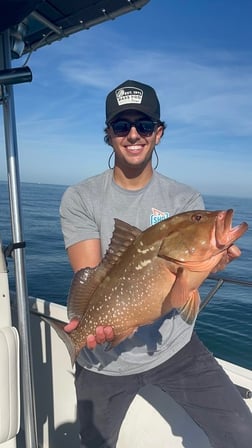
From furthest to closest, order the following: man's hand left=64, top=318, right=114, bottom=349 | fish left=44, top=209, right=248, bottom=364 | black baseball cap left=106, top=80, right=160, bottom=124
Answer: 1. black baseball cap left=106, top=80, right=160, bottom=124
2. man's hand left=64, top=318, right=114, bottom=349
3. fish left=44, top=209, right=248, bottom=364

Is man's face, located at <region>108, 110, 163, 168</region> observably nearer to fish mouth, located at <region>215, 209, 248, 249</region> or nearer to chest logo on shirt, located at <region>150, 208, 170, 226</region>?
chest logo on shirt, located at <region>150, 208, 170, 226</region>

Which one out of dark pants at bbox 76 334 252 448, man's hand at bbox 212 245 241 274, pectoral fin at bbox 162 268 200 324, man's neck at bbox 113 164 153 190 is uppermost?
man's neck at bbox 113 164 153 190

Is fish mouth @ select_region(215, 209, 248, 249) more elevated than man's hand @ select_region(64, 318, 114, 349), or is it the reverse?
fish mouth @ select_region(215, 209, 248, 249)

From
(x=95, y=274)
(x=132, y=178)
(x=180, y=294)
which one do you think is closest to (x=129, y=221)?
(x=132, y=178)

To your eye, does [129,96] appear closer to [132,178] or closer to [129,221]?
[132,178]

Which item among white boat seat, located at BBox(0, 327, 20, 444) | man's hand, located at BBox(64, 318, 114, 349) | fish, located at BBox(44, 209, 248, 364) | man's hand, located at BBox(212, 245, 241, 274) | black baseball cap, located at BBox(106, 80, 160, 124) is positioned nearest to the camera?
fish, located at BBox(44, 209, 248, 364)

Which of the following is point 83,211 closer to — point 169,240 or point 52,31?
point 169,240

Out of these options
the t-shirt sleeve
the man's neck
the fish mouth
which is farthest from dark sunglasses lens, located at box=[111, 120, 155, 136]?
the fish mouth

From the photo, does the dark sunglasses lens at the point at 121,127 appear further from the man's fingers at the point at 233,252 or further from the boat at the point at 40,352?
the man's fingers at the point at 233,252

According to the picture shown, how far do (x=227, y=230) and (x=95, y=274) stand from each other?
0.94 meters

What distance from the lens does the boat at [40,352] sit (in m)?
2.65

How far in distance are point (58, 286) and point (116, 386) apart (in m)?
9.90

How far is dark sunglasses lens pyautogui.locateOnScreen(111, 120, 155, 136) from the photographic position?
8.87 ft

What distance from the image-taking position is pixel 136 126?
2.70 m
